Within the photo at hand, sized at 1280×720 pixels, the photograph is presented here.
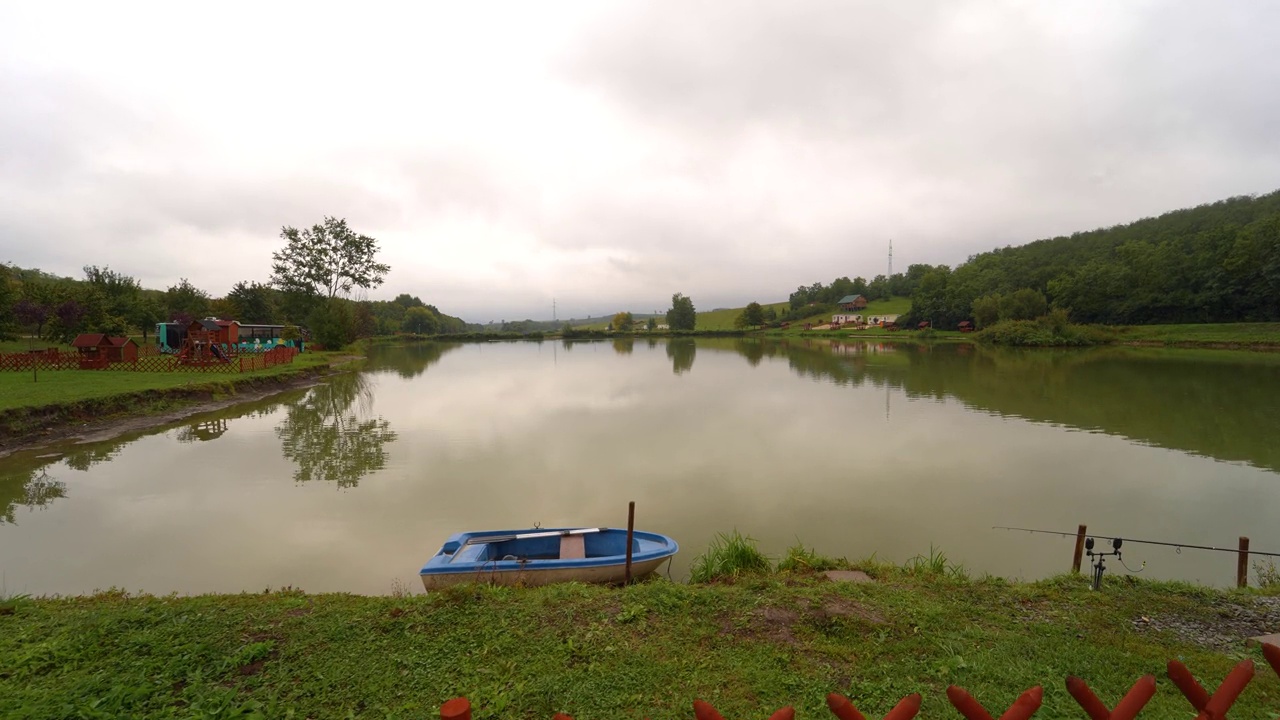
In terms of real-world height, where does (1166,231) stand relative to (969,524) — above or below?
above

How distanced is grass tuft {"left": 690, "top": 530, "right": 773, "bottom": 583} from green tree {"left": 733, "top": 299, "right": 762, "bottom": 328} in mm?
113756

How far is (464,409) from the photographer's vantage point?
2367cm

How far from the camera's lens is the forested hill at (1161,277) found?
56.7m

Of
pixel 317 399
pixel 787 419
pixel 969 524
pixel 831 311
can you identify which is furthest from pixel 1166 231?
pixel 317 399

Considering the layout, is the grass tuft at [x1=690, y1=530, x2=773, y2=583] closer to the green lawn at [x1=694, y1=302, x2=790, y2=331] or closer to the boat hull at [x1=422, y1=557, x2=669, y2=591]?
the boat hull at [x1=422, y1=557, x2=669, y2=591]

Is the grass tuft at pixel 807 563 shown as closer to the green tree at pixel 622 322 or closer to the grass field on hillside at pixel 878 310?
the grass field on hillside at pixel 878 310

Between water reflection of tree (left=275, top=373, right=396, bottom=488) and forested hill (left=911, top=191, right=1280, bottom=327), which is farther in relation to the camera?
forested hill (left=911, top=191, right=1280, bottom=327)

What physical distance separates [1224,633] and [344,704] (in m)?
8.61

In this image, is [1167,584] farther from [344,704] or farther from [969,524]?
[344,704]

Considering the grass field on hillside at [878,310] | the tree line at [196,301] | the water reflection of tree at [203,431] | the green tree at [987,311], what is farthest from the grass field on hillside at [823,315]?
the water reflection of tree at [203,431]

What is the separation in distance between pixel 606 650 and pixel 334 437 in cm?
1609

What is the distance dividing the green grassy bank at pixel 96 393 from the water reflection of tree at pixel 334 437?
3.22 metres

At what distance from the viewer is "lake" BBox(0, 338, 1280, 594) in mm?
8898

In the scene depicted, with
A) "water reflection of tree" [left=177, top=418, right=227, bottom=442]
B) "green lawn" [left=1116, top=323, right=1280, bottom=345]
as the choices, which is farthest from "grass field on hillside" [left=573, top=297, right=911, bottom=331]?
"water reflection of tree" [left=177, top=418, right=227, bottom=442]
